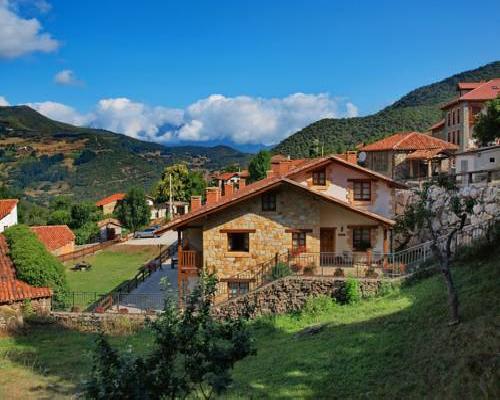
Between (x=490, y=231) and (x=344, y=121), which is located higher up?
(x=344, y=121)

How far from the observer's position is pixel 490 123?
33.6m

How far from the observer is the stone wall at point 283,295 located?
69.4 ft

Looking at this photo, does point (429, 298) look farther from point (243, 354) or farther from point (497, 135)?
point (497, 135)

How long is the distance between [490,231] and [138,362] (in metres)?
13.2

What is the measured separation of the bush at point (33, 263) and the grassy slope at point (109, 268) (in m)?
8.21

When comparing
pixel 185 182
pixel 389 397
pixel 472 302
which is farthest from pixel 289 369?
pixel 185 182

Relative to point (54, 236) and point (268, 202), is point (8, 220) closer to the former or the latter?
point (54, 236)

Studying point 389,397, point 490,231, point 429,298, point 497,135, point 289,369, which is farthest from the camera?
point 497,135

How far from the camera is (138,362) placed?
7.20m

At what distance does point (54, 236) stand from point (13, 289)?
119 feet

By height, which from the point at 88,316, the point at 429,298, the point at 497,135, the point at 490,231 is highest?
the point at 497,135

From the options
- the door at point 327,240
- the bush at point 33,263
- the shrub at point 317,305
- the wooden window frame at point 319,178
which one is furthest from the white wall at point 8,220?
the shrub at point 317,305

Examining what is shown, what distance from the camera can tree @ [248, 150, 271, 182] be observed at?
75.1 m

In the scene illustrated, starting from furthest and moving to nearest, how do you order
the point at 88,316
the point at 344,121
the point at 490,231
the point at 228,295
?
1. the point at 344,121
2. the point at 228,295
3. the point at 88,316
4. the point at 490,231
